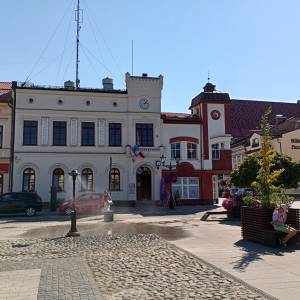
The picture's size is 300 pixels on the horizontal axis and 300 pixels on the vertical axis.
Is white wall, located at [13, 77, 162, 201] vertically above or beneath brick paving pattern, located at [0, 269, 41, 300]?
above

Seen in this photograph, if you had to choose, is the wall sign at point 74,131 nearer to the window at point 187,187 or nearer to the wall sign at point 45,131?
the wall sign at point 45,131

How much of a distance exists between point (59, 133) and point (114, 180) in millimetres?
6177

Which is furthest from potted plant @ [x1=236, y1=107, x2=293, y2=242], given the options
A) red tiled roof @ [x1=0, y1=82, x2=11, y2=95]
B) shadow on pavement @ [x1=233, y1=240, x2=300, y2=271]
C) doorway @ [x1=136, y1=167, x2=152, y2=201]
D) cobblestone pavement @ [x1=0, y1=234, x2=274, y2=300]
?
red tiled roof @ [x1=0, y1=82, x2=11, y2=95]

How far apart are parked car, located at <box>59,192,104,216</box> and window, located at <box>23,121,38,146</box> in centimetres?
817

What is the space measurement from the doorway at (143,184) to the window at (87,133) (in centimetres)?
489

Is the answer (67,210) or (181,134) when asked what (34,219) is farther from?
(181,134)

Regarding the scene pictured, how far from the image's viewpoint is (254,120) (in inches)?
2862

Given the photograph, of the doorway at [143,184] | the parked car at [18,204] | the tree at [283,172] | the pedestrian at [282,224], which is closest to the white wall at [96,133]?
the doorway at [143,184]

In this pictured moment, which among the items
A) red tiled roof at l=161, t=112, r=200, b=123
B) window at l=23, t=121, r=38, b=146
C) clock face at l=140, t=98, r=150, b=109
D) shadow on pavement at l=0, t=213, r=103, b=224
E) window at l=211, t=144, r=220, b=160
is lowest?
shadow on pavement at l=0, t=213, r=103, b=224

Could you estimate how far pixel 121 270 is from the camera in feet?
30.8

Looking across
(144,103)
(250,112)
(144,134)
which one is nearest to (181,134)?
(144,134)

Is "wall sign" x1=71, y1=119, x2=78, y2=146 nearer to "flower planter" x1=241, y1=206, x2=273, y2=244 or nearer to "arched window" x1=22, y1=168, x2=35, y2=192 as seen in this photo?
"arched window" x1=22, y1=168, x2=35, y2=192

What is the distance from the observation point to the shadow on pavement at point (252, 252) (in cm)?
979

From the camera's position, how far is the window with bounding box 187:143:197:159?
37719 mm
